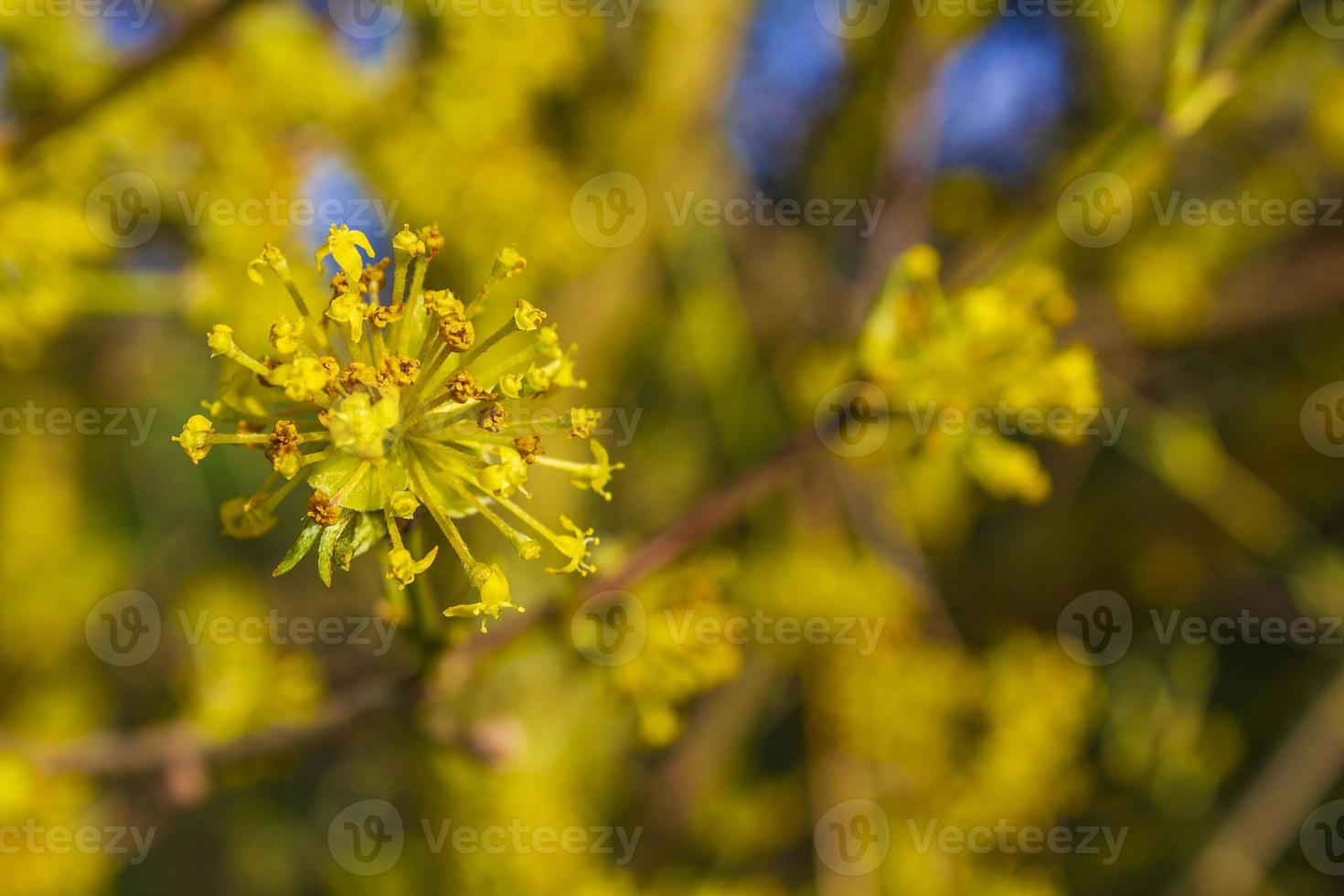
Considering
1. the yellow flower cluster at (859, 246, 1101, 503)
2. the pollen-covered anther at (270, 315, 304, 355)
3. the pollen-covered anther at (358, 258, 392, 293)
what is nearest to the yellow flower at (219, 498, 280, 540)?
the pollen-covered anther at (270, 315, 304, 355)

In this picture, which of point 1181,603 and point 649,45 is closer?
point 649,45

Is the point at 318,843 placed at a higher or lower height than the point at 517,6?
lower

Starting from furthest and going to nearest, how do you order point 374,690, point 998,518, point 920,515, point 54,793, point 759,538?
point 998,518
point 920,515
point 759,538
point 54,793
point 374,690

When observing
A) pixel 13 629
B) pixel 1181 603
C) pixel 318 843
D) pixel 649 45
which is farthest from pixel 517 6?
pixel 1181 603

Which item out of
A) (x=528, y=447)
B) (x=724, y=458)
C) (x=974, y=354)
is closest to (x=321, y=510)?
(x=528, y=447)

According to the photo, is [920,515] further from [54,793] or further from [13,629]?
[13,629]

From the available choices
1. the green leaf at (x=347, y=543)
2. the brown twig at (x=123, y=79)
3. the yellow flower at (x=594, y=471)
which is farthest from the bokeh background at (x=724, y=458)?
the green leaf at (x=347, y=543)

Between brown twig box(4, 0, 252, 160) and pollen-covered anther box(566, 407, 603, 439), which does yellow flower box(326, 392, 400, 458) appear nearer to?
pollen-covered anther box(566, 407, 603, 439)
